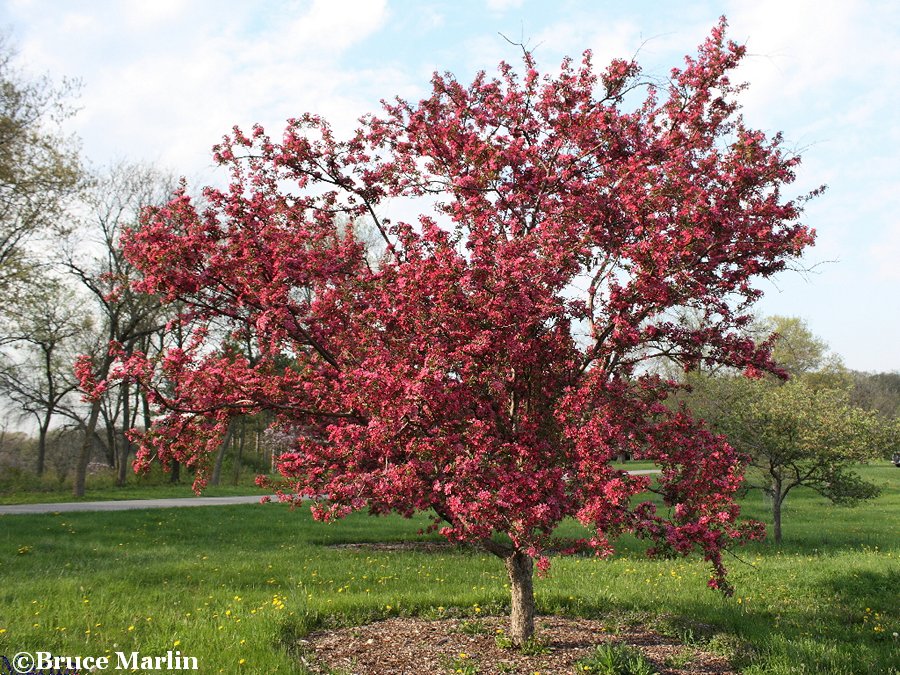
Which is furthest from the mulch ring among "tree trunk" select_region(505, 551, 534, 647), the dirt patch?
the dirt patch

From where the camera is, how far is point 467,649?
23.5 ft

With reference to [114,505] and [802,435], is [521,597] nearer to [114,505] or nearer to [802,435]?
[802,435]

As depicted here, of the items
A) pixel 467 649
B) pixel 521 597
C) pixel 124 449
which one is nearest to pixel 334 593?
pixel 467 649

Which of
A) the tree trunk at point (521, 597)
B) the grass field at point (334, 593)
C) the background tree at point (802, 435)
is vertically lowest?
the grass field at point (334, 593)

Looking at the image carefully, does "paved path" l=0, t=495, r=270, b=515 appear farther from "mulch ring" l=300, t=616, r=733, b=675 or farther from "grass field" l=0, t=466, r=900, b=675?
"mulch ring" l=300, t=616, r=733, b=675

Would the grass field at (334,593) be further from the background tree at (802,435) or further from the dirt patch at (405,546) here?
the background tree at (802,435)

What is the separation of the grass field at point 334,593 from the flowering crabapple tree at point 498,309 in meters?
1.82

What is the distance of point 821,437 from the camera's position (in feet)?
53.3

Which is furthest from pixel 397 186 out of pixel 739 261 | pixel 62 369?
pixel 62 369

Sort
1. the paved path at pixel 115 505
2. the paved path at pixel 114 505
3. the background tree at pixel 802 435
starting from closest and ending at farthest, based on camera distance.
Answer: the background tree at pixel 802 435 → the paved path at pixel 114 505 → the paved path at pixel 115 505

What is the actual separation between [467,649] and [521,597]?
0.83 meters

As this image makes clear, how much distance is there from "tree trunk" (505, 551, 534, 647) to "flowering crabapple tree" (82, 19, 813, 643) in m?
0.02

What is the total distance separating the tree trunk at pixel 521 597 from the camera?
7.30 m

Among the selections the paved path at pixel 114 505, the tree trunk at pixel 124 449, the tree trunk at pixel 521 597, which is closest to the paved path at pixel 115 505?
the paved path at pixel 114 505
